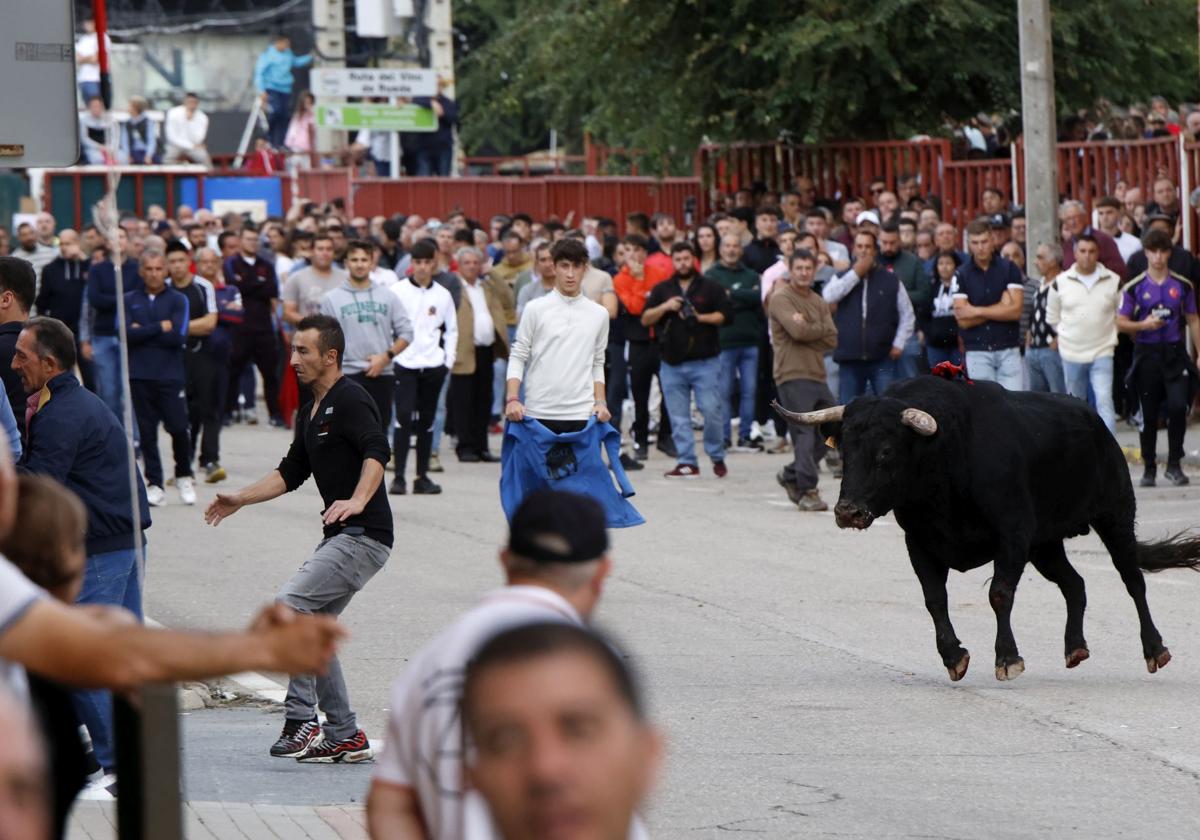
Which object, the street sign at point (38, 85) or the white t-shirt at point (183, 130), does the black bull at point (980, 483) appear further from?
the white t-shirt at point (183, 130)

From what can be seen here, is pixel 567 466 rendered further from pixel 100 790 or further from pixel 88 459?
pixel 100 790

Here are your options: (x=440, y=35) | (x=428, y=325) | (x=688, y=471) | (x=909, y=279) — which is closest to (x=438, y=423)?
(x=428, y=325)

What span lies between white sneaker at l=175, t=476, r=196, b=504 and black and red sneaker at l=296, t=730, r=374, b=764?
8.67m

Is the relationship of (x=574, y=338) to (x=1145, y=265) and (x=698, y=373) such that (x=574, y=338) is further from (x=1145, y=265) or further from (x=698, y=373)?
(x=1145, y=265)

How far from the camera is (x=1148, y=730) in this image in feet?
28.3

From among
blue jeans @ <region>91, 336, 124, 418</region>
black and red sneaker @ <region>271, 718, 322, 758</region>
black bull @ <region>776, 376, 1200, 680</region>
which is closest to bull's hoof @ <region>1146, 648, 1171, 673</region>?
black bull @ <region>776, 376, 1200, 680</region>

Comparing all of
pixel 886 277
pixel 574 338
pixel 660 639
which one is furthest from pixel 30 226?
pixel 660 639

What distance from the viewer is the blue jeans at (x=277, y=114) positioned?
35.3 metres

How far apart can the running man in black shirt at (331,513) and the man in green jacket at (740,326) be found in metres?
10.5

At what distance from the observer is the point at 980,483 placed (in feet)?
32.4

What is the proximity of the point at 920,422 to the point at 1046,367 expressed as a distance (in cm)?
864

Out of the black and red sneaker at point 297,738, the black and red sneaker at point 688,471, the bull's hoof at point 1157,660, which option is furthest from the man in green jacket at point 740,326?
the black and red sneaker at point 297,738

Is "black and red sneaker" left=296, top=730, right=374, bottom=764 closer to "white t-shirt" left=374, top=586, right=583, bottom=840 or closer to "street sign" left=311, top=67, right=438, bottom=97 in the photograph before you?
"white t-shirt" left=374, top=586, right=583, bottom=840

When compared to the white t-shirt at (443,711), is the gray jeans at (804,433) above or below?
below
